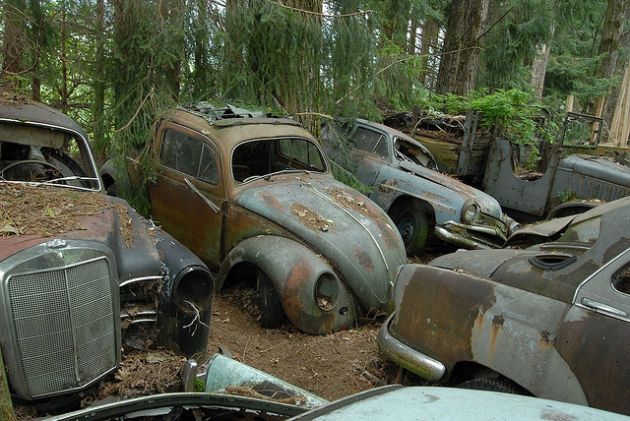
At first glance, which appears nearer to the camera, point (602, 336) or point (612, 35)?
point (602, 336)

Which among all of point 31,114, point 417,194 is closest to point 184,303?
point 31,114

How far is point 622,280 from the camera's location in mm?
3076

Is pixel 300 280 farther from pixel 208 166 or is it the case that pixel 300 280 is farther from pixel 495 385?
pixel 495 385

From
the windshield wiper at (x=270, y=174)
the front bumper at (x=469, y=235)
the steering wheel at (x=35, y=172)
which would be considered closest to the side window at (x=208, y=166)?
the windshield wiper at (x=270, y=174)

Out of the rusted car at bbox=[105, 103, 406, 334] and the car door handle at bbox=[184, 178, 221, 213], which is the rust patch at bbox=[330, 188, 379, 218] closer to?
the rusted car at bbox=[105, 103, 406, 334]

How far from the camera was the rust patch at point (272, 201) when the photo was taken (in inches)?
225

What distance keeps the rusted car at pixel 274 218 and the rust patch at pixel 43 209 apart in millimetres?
1723

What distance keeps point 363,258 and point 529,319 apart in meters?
2.42

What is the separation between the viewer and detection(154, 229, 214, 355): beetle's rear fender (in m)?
3.76

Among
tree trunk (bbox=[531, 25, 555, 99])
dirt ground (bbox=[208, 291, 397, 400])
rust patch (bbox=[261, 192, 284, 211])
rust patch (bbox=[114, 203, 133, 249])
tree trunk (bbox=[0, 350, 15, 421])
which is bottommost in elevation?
dirt ground (bbox=[208, 291, 397, 400])

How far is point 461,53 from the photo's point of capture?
14.2m

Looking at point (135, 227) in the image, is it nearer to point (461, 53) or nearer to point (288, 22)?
point (288, 22)

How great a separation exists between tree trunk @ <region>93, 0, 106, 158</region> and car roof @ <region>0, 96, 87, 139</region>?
1820mm

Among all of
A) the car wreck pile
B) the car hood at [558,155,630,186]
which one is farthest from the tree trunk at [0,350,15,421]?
the car hood at [558,155,630,186]
